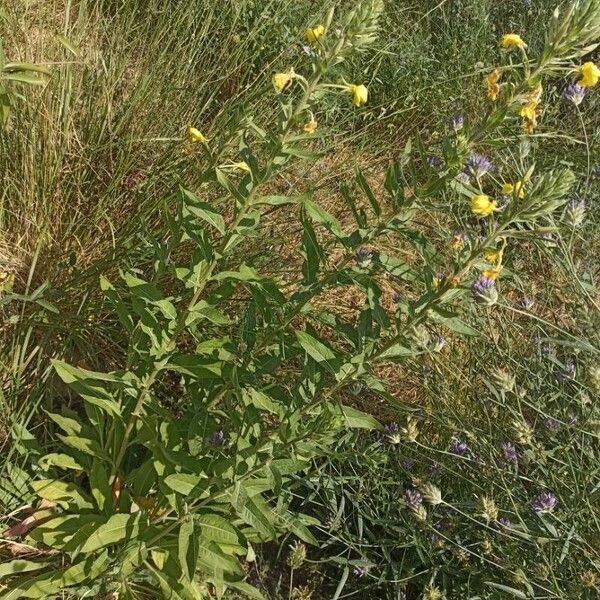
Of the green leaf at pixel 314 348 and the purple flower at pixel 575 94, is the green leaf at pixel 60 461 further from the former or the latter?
the purple flower at pixel 575 94

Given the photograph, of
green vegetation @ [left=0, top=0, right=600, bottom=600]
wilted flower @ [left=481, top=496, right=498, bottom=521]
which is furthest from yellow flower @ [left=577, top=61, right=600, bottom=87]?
wilted flower @ [left=481, top=496, right=498, bottom=521]

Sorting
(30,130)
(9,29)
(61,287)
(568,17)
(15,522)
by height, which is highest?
(568,17)

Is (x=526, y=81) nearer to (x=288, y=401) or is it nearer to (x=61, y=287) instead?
(x=288, y=401)

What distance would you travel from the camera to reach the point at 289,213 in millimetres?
2812

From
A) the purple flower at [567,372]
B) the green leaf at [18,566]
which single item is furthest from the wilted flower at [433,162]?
the green leaf at [18,566]

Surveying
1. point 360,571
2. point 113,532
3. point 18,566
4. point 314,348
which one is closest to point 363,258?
point 314,348

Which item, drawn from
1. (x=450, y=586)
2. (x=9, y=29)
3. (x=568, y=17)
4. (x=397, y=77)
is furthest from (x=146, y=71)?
(x=450, y=586)

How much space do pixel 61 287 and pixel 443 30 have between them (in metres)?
2.42

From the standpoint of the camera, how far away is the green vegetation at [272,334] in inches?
61.2

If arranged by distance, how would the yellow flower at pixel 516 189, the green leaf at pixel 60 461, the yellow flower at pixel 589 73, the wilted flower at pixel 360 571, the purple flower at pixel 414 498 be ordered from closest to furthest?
the yellow flower at pixel 516 189
the yellow flower at pixel 589 73
the green leaf at pixel 60 461
the purple flower at pixel 414 498
the wilted flower at pixel 360 571

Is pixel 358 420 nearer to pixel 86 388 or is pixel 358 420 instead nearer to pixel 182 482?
pixel 182 482

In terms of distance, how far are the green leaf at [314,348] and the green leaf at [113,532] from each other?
0.64 meters

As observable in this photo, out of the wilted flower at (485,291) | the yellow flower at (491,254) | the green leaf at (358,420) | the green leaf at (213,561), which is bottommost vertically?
the green leaf at (213,561)

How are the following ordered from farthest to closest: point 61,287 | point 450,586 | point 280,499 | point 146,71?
1. point 146,71
2. point 61,287
3. point 450,586
4. point 280,499
